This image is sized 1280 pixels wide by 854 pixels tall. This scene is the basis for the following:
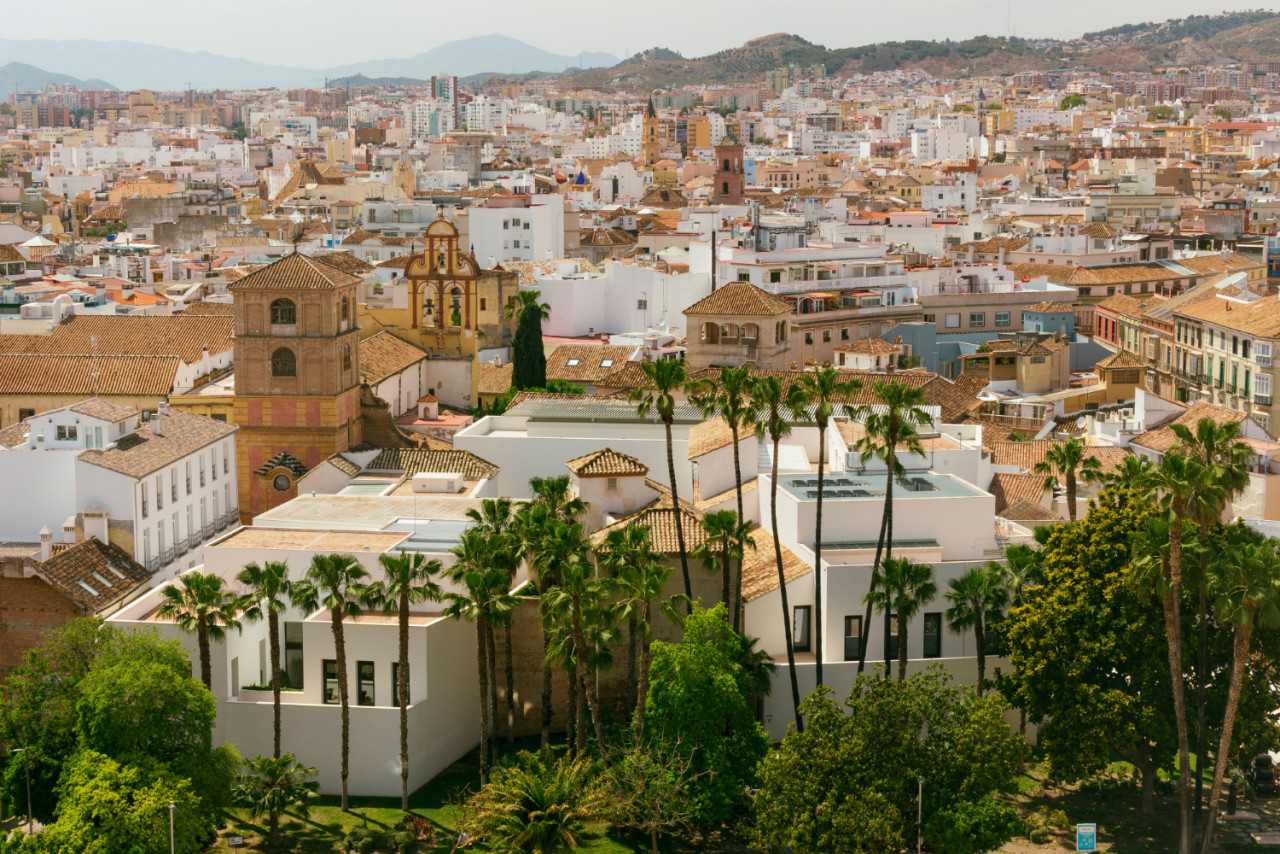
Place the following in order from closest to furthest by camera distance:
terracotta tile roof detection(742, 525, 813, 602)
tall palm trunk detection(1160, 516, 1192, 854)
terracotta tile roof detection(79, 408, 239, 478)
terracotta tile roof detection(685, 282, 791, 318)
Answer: tall palm trunk detection(1160, 516, 1192, 854) → terracotta tile roof detection(742, 525, 813, 602) → terracotta tile roof detection(79, 408, 239, 478) → terracotta tile roof detection(685, 282, 791, 318)

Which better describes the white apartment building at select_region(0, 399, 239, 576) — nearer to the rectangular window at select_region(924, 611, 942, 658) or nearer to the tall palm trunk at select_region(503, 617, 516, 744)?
the tall palm trunk at select_region(503, 617, 516, 744)

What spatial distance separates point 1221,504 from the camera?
103ft

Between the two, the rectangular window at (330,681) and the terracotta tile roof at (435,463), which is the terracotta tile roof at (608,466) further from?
the rectangular window at (330,681)

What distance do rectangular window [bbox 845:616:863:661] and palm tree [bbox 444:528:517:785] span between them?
748 cm

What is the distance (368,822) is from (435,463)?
14.3m

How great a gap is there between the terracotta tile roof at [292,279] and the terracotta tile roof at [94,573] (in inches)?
505

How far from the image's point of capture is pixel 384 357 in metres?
62.7

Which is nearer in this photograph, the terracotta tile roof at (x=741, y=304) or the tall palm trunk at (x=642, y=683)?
the tall palm trunk at (x=642, y=683)

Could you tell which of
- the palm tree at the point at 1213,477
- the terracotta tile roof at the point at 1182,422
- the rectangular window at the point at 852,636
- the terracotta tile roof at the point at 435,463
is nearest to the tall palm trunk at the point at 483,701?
the rectangular window at the point at 852,636

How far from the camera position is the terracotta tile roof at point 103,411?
151 feet

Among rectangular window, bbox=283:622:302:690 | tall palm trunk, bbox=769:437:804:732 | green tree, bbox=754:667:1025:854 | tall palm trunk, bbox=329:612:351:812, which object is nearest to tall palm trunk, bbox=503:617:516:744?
tall palm trunk, bbox=329:612:351:812

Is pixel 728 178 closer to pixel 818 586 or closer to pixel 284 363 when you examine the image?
pixel 284 363

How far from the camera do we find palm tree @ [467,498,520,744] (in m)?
34.4

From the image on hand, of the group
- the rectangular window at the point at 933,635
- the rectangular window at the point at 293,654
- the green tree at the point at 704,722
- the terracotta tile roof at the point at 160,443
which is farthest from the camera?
the terracotta tile roof at the point at 160,443
